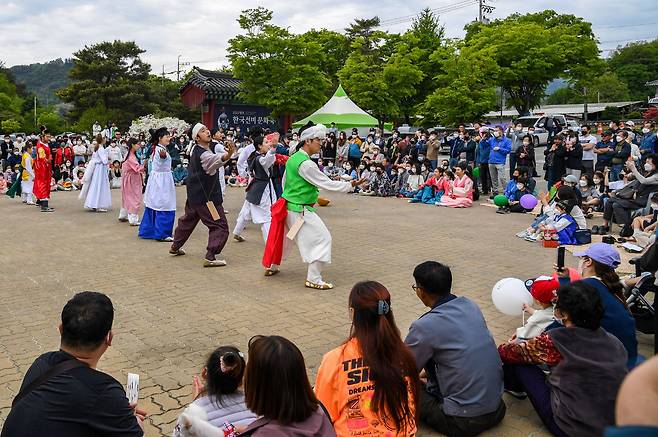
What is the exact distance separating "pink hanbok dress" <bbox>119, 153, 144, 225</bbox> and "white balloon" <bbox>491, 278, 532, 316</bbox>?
26.4 ft

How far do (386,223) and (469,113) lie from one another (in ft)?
52.6

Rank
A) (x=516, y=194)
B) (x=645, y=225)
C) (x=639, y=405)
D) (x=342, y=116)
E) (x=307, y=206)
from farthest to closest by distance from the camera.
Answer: (x=342, y=116) < (x=516, y=194) < (x=645, y=225) < (x=307, y=206) < (x=639, y=405)

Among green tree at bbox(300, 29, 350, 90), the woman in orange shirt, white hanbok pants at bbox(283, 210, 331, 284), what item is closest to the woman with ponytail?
the woman in orange shirt

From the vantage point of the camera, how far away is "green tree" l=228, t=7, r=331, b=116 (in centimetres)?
2730

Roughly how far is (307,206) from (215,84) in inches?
1194

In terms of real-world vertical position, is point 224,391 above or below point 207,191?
below

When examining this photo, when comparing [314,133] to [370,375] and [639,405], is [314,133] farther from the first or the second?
[639,405]

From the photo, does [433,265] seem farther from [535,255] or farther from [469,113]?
[469,113]

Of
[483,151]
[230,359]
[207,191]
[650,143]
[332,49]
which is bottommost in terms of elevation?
[230,359]

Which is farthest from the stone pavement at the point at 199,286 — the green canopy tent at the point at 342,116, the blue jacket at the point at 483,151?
the green canopy tent at the point at 342,116

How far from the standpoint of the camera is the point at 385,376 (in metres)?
2.96

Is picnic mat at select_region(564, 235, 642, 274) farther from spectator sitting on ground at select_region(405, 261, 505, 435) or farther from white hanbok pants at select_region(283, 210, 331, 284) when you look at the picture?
spectator sitting on ground at select_region(405, 261, 505, 435)

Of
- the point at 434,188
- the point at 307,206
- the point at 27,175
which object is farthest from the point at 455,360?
the point at 27,175

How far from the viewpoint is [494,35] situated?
3284 cm
